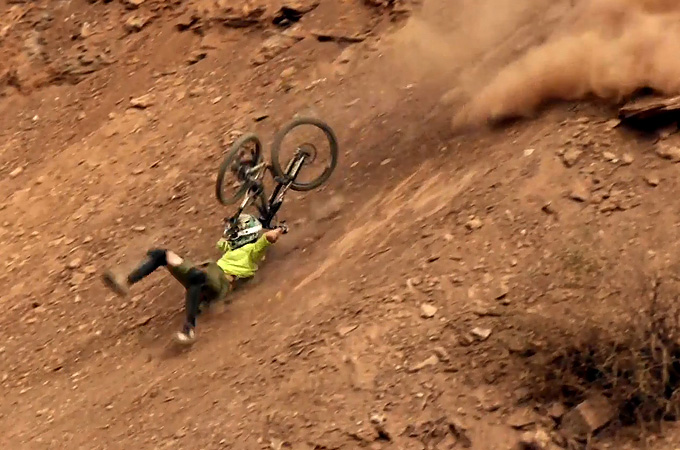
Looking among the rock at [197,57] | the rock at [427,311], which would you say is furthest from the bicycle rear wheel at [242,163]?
the rock at [197,57]

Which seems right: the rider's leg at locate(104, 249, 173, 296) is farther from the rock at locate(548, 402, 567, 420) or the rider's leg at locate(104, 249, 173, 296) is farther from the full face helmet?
the rock at locate(548, 402, 567, 420)

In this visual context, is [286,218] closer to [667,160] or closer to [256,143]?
[256,143]

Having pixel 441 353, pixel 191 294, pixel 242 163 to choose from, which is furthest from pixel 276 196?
pixel 441 353

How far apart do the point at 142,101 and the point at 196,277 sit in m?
2.27

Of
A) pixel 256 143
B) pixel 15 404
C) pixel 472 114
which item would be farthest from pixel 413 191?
pixel 15 404

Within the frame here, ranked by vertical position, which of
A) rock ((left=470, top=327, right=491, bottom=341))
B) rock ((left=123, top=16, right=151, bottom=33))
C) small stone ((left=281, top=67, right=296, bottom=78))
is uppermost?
rock ((left=123, top=16, right=151, bottom=33))

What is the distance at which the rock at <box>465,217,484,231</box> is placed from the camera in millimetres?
4730

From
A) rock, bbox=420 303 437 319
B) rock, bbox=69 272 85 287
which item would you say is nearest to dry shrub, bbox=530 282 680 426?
rock, bbox=420 303 437 319

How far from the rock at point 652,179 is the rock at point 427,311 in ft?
4.99

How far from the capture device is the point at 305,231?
530 centimetres

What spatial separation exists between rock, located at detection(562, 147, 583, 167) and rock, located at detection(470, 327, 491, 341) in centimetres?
130

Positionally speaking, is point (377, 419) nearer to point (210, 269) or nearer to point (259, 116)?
point (210, 269)

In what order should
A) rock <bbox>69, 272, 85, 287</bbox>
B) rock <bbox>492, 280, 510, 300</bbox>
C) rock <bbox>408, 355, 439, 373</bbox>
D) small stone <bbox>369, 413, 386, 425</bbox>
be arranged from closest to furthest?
small stone <bbox>369, 413, 386, 425</bbox> → rock <bbox>408, 355, 439, 373</bbox> → rock <bbox>492, 280, 510, 300</bbox> → rock <bbox>69, 272, 85, 287</bbox>

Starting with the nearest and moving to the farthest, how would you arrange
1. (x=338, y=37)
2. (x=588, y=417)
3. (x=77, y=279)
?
(x=588, y=417) < (x=77, y=279) < (x=338, y=37)
